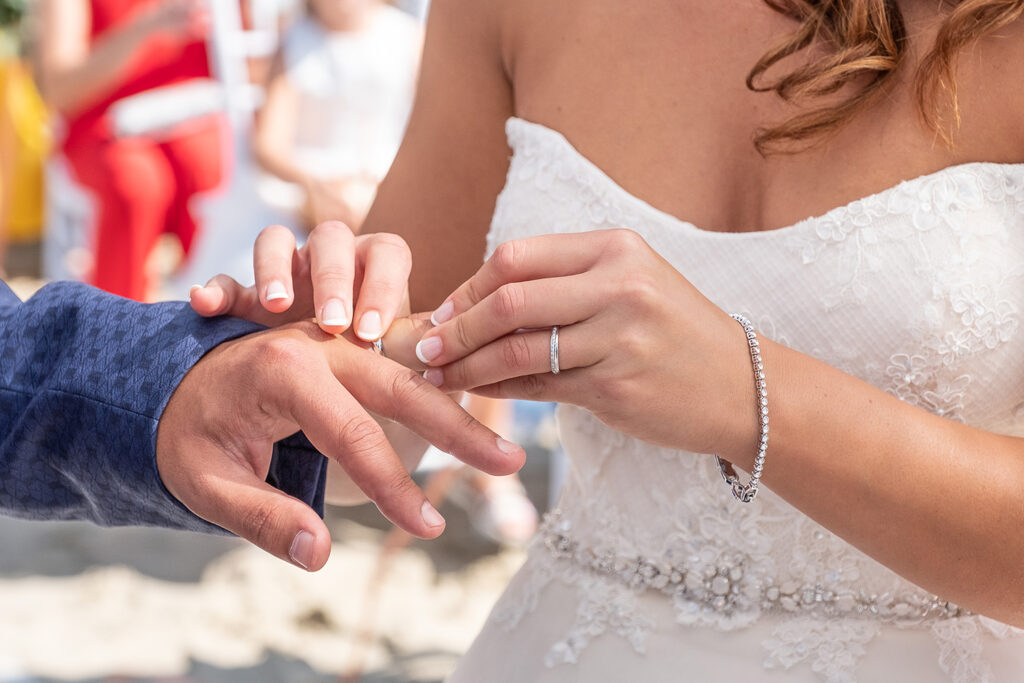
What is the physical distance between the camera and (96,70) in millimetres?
3932

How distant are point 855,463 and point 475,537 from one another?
3627 mm

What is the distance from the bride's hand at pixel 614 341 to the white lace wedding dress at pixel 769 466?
0.12 meters

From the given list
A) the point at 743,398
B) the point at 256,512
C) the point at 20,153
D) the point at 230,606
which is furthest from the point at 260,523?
the point at 20,153

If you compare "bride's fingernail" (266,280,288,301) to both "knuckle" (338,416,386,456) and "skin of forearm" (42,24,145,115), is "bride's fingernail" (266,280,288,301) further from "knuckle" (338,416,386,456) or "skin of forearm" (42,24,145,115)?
"skin of forearm" (42,24,145,115)

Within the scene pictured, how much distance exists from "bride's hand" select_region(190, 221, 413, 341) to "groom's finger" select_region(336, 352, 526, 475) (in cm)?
6

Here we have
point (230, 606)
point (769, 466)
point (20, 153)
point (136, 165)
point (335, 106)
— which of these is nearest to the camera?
point (769, 466)

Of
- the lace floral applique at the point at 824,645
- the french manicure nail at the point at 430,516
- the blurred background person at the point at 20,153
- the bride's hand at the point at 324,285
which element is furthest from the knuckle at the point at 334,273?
the blurred background person at the point at 20,153

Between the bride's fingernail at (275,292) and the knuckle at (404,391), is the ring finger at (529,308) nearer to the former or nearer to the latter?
the knuckle at (404,391)

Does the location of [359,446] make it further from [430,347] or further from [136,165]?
[136,165]

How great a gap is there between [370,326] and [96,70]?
3.33 metres

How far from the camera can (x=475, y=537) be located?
456 centimetres

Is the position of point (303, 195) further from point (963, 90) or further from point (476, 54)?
point (963, 90)

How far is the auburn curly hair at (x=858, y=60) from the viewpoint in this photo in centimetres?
118

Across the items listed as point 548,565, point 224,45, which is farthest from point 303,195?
point 548,565
